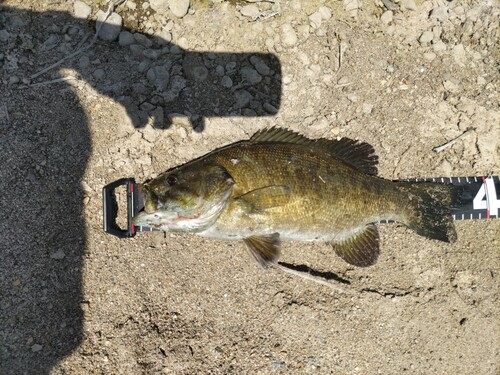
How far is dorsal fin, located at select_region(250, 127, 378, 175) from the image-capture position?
3.71m

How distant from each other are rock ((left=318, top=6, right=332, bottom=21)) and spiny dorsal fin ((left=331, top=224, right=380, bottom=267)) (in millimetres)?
2032

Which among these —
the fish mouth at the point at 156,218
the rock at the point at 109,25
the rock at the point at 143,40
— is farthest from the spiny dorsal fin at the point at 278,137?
the rock at the point at 109,25

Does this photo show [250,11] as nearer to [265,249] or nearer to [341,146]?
[341,146]

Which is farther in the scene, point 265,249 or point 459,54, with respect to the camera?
point 459,54

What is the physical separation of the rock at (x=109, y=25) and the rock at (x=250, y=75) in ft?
3.99

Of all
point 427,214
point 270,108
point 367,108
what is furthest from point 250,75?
point 427,214

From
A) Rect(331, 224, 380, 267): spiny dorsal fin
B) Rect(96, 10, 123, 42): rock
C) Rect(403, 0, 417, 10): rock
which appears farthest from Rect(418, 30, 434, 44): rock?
Rect(96, 10, 123, 42): rock

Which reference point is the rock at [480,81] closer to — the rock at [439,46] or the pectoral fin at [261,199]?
the rock at [439,46]

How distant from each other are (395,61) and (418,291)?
7.31 feet

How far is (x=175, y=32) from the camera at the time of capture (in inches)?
158

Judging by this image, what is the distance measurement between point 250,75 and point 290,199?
1315 millimetres

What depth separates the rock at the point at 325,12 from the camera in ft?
13.6

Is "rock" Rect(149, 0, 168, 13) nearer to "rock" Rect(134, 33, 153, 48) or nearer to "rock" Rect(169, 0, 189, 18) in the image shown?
"rock" Rect(169, 0, 189, 18)

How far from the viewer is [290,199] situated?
3.51m
